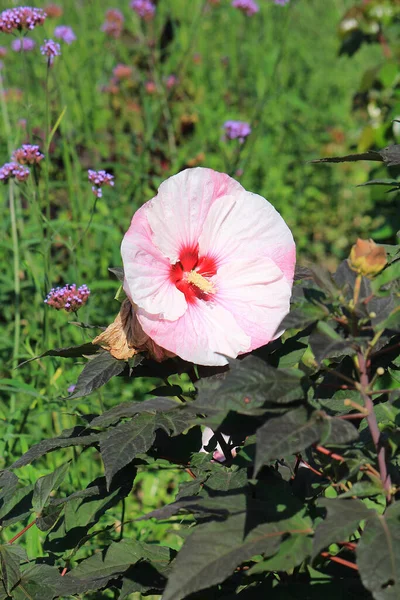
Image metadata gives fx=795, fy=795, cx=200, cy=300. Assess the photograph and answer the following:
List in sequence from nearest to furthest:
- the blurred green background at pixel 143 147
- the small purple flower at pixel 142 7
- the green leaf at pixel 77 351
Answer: the green leaf at pixel 77 351 → the blurred green background at pixel 143 147 → the small purple flower at pixel 142 7

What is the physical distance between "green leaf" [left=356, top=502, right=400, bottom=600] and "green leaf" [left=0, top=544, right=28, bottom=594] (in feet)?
1.54

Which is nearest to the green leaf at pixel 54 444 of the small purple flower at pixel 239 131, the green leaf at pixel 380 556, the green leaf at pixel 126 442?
the green leaf at pixel 126 442

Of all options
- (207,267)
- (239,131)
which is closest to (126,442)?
(207,267)

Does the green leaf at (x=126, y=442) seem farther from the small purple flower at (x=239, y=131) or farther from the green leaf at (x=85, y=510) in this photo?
the small purple flower at (x=239, y=131)

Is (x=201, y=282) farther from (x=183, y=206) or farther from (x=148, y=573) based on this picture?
(x=148, y=573)

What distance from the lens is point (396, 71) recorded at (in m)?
2.90

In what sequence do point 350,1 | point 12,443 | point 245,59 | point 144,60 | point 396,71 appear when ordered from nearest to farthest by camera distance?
point 12,443, point 396,71, point 144,60, point 245,59, point 350,1

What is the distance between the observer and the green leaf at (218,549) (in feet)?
2.48

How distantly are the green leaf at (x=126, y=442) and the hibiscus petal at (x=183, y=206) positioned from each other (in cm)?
25

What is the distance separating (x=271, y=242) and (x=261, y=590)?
1.53 ft

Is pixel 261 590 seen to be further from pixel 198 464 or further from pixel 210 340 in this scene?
pixel 210 340

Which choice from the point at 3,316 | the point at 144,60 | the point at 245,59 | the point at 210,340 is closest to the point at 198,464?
the point at 210,340

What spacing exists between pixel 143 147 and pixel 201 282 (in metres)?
1.57

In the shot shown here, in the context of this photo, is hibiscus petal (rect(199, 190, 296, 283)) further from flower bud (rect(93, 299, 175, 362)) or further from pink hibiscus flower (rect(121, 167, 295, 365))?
flower bud (rect(93, 299, 175, 362))
